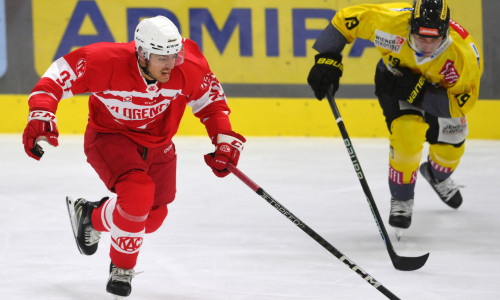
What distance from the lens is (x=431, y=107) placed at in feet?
14.2

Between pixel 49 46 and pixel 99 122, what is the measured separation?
3.50 metres

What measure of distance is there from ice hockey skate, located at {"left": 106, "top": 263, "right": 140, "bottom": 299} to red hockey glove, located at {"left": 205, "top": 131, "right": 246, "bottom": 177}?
1.65ft

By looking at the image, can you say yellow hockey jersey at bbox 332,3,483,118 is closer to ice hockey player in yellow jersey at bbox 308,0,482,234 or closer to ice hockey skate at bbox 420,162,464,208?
ice hockey player in yellow jersey at bbox 308,0,482,234

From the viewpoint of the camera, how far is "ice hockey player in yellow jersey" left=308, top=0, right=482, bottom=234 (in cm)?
423

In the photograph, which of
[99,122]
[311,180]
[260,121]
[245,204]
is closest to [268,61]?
[260,121]

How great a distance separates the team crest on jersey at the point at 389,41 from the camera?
425 cm

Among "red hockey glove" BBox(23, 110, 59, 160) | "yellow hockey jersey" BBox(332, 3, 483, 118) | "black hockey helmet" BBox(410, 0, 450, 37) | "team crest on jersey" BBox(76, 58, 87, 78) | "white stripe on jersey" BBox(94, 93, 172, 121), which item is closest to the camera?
"red hockey glove" BBox(23, 110, 59, 160)

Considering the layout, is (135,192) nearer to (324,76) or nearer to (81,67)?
(81,67)

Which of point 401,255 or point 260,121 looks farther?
point 260,121

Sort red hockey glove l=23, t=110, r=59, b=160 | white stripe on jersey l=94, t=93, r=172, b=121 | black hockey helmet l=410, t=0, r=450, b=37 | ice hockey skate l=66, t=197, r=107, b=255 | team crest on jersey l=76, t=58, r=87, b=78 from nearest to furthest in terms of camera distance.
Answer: red hockey glove l=23, t=110, r=59, b=160
team crest on jersey l=76, t=58, r=87, b=78
white stripe on jersey l=94, t=93, r=172, b=121
ice hockey skate l=66, t=197, r=107, b=255
black hockey helmet l=410, t=0, r=450, b=37

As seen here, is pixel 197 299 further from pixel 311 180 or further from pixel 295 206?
pixel 311 180

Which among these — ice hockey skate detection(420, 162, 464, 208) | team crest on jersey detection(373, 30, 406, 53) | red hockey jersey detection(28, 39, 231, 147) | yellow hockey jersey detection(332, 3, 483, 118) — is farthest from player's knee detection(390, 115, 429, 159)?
red hockey jersey detection(28, 39, 231, 147)

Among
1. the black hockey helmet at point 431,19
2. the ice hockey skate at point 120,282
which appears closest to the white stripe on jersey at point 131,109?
the ice hockey skate at point 120,282

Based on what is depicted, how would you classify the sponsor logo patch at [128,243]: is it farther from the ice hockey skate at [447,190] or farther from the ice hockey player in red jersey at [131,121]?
the ice hockey skate at [447,190]
